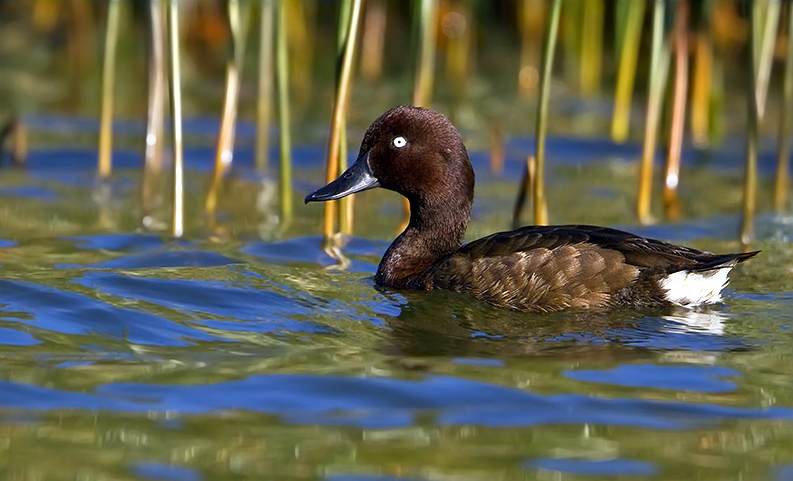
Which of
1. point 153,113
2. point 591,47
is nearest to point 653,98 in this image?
point 153,113

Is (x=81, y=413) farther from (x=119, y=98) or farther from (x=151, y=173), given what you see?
(x=119, y=98)

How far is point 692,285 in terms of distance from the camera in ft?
22.6

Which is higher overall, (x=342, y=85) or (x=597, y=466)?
(x=342, y=85)

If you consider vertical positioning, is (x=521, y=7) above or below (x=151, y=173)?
above

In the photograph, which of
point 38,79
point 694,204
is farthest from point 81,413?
point 38,79

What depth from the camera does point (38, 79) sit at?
15.3 meters

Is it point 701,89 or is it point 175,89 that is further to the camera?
point 701,89

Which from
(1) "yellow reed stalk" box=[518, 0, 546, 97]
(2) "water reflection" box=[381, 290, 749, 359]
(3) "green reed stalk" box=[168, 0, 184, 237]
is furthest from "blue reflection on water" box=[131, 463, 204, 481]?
(1) "yellow reed stalk" box=[518, 0, 546, 97]

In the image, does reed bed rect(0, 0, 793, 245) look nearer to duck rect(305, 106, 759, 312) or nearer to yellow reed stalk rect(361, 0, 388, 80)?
yellow reed stalk rect(361, 0, 388, 80)

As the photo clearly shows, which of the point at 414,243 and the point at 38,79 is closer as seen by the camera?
the point at 414,243

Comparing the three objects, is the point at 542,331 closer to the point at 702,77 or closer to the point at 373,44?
the point at 702,77

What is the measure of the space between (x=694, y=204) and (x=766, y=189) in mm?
992

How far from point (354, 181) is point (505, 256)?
1.21 m

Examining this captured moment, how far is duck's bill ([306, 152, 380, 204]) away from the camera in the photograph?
7.73 m
